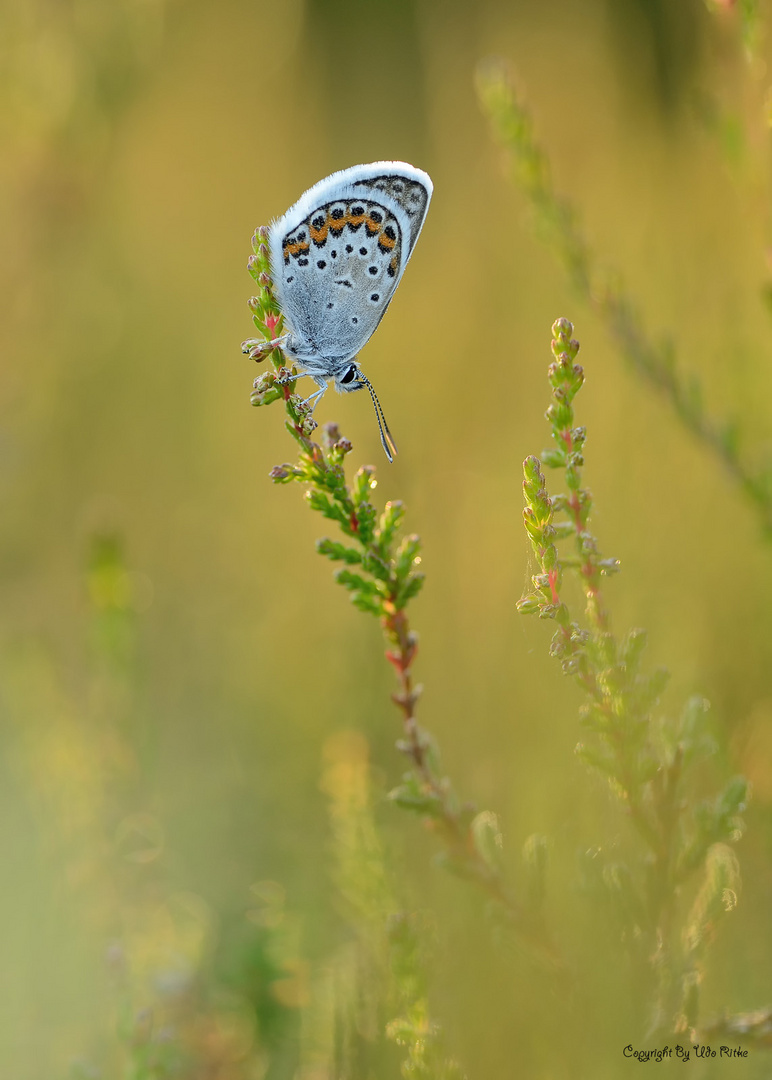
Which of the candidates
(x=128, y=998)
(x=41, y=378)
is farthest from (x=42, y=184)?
(x=128, y=998)

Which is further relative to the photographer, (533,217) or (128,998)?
(533,217)

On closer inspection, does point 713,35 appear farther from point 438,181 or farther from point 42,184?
point 438,181

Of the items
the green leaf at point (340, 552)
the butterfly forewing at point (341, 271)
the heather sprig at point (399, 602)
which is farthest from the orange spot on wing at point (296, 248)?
the green leaf at point (340, 552)

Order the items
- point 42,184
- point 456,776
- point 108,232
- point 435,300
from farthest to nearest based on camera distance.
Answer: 1. point 108,232
2. point 435,300
3. point 42,184
4. point 456,776

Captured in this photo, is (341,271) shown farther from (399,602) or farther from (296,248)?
(399,602)

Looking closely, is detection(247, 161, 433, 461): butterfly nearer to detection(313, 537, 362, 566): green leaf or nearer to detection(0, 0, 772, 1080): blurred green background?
detection(0, 0, 772, 1080): blurred green background

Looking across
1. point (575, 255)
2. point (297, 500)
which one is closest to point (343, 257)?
point (575, 255)
